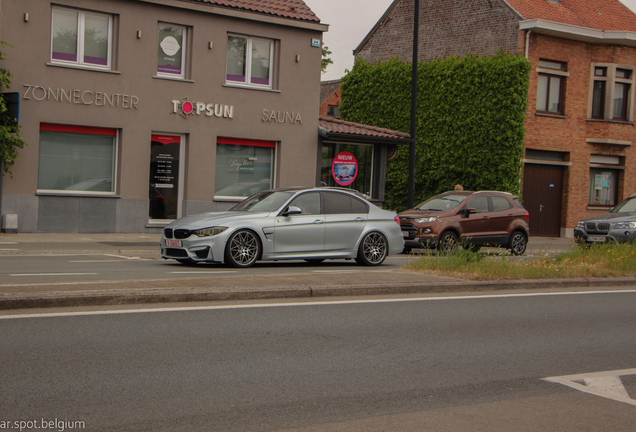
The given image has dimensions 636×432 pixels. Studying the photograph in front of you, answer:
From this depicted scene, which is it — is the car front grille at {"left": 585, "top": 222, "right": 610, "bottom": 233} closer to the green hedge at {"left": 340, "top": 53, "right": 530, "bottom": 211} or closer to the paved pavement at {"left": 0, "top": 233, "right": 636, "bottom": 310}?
the paved pavement at {"left": 0, "top": 233, "right": 636, "bottom": 310}

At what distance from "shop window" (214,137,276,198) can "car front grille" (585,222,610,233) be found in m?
9.24

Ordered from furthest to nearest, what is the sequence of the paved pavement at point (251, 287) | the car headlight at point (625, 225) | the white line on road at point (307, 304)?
1. the car headlight at point (625, 225)
2. the paved pavement at point (251, 287)
3. the white line on road at point (307, 304)

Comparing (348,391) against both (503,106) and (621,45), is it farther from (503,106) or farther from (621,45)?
(621,45)

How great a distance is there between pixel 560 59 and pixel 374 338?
76.5ft

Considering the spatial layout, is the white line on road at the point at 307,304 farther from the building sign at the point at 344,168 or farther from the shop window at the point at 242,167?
the building sign at the point at 344,168

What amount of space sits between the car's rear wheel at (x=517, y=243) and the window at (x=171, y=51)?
10253 millimetres

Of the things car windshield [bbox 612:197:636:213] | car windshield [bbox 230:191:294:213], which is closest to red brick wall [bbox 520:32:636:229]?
car windshield [bbox 612:197:636:213]

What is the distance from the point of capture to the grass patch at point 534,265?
11.4 metres

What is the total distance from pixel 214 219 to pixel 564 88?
64.3ft

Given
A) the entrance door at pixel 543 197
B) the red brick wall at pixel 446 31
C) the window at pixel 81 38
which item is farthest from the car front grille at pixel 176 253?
the red brick wall at pixel 446 31

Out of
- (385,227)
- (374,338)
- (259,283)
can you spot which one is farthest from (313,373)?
(385,227)

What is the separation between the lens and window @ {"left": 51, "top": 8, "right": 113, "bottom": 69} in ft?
62.2

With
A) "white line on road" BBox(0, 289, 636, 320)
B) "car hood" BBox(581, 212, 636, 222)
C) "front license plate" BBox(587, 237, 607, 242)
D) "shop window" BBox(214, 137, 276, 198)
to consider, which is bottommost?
"white line on road" BBox(0, 289, 636, 320)

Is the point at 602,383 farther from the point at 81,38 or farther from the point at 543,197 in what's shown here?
the point at 543,197
